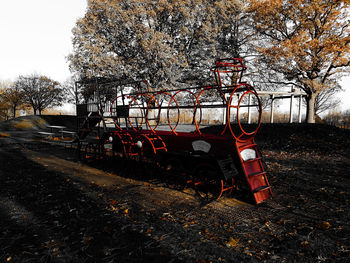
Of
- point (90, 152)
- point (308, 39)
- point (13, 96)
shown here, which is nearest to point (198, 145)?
point (90, 152)

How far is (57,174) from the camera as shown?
6.78 meters

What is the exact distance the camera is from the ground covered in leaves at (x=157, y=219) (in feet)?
9.63

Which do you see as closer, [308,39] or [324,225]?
[324,225]

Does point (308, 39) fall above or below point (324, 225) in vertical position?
above

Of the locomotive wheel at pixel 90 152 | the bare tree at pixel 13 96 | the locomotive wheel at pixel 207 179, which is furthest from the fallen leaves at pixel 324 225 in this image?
the bare tree at pixel 13 96

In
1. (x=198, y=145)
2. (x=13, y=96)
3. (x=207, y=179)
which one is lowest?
(x=207, y=179)

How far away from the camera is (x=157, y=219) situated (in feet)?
12.6

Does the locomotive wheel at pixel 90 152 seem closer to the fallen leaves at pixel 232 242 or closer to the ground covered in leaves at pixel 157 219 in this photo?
the ground covered in leaves at pixel 157 219

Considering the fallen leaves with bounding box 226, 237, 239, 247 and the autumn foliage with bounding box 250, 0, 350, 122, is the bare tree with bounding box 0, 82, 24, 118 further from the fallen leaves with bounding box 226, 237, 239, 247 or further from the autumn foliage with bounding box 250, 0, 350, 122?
the fallen leaves with bounding box 226, 237, 239, 247

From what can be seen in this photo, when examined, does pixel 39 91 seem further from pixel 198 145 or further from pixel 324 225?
pixel 324 225

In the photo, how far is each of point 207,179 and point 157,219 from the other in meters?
1.68

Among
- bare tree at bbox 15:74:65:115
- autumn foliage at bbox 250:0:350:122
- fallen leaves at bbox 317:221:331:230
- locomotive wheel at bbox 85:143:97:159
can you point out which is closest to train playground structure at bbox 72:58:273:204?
locomotive wheel at bbox 85:143:97:159

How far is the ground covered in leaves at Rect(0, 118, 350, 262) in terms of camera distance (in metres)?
2.94

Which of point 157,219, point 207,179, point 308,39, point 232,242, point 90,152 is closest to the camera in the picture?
point 232,242
